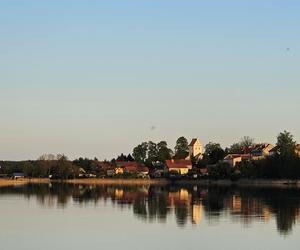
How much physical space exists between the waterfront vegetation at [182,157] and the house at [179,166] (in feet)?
5.82

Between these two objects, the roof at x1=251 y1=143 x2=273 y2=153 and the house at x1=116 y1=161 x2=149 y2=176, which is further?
the house at x1=116 y1=161 x2=149 y2=176

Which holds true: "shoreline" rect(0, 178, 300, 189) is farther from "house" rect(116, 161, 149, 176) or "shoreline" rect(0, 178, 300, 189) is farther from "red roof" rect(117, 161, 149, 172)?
"red roof" rect(117, 161, 149, 172)

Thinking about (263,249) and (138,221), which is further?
(138,221)

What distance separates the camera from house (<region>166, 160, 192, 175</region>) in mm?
139250

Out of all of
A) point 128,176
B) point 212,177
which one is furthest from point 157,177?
point 212,177

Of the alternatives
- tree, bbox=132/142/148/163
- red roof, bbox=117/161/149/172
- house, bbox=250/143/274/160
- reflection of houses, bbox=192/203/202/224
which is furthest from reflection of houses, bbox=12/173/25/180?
reflection of houses, bbox=192/203/202/224

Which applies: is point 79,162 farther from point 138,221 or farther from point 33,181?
point 138,221

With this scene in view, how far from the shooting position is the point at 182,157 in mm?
156875

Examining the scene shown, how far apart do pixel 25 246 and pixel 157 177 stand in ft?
345

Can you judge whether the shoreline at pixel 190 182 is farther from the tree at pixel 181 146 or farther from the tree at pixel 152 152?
the tree at pixel 181 146

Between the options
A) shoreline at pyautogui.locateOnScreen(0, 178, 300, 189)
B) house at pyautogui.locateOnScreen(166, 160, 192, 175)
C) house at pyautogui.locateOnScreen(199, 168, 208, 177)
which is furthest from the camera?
house at pyautogui.locateOnScreen(166, 160, 192, 175)

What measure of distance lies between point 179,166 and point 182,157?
53.3ft

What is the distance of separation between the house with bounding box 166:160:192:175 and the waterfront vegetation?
1.77 m

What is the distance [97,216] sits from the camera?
38344 millimetres
